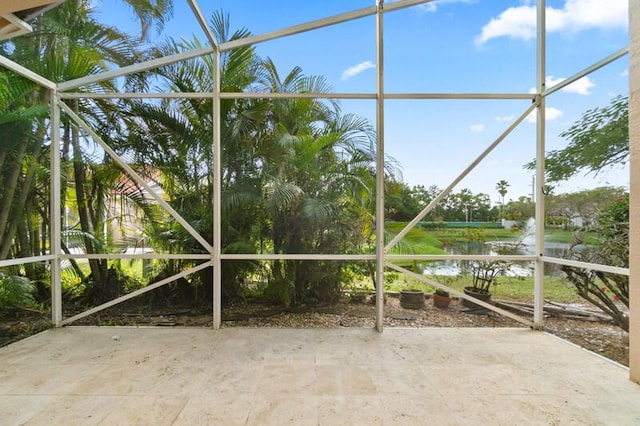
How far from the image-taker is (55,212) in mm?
3074

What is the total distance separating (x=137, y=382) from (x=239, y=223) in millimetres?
1655

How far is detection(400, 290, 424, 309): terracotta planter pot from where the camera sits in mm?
3525

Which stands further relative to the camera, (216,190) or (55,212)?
(55,212)

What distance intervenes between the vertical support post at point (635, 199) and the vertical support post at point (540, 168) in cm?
85

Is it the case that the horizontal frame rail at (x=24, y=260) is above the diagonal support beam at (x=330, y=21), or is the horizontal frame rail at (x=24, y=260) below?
below

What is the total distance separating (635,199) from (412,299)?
216cm

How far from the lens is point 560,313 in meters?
3.17

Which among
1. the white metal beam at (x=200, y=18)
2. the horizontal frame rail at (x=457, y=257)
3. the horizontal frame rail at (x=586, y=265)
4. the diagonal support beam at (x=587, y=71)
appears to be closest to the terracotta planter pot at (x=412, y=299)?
the horizontal frame rail at (x=457, y=257)

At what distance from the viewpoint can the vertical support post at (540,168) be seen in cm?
291

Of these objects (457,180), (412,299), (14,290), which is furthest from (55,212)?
(457,180)

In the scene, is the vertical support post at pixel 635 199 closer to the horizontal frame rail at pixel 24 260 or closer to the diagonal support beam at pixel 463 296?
the diagonal support beam at pixel 463 296

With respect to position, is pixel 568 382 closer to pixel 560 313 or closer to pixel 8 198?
pixel 560 313

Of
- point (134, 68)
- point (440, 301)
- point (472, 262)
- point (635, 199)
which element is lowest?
point (440, 301)

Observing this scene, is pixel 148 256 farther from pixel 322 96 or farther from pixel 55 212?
pixel 322 96
